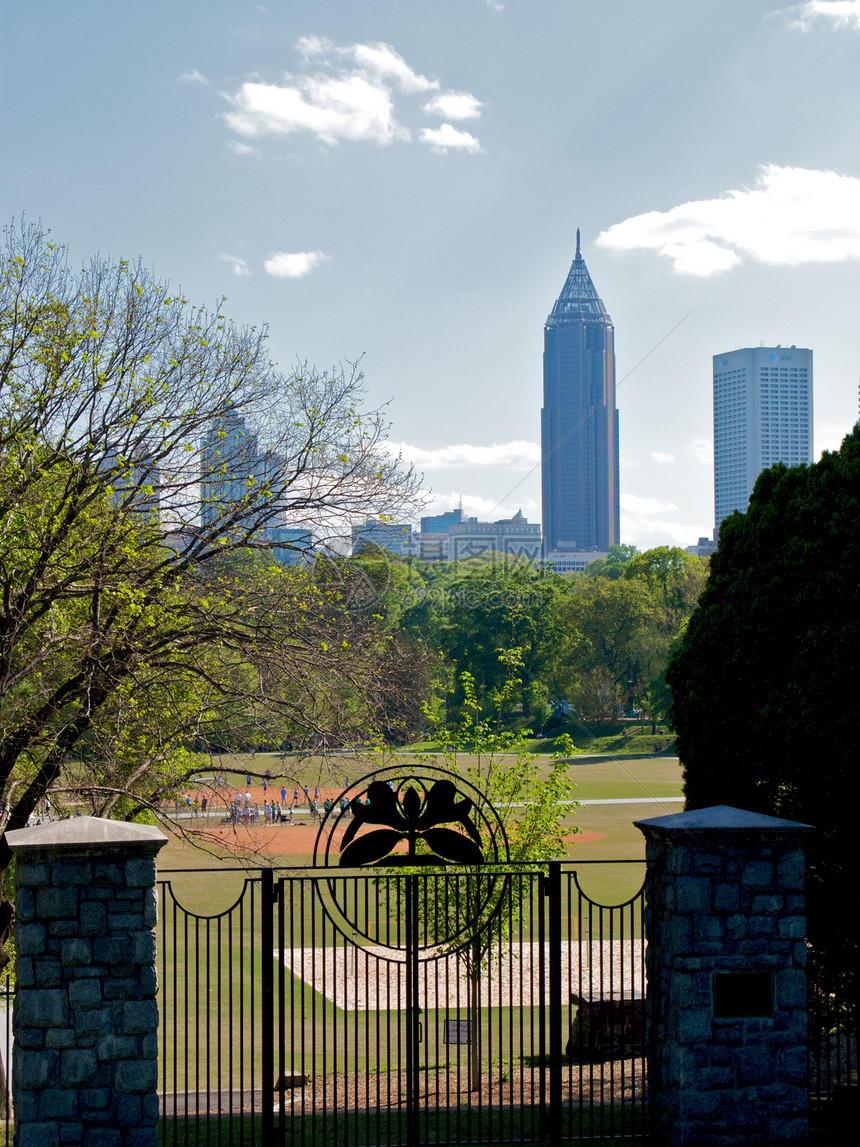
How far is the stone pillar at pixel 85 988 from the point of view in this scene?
5.91 m

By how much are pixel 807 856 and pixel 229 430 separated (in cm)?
734

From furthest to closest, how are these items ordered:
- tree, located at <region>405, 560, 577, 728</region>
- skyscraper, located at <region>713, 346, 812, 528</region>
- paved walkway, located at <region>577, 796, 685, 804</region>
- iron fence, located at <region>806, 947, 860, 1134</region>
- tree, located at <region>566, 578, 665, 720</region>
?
skyscraper, located at <region>713, 346, 812, 528</region> < tree, located at <region>405, 560, 577, 728</region> < tree, located at <region>566, 578, 665, 720</region> < paved walkway, located at <region>577, 796, 685, 804</region> < iron fence, located at <region>806, 947, 860, 1134</region>

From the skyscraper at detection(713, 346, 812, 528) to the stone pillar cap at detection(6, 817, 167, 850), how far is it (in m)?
182

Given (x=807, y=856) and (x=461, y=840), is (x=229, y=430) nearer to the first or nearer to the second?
(x=461, y=840)

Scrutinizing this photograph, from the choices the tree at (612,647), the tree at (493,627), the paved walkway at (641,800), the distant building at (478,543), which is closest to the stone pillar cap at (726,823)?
the distant building at (478,543)

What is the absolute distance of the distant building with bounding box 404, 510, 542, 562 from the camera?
65.2 metres

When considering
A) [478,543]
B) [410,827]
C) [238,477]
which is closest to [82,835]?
[410,827]

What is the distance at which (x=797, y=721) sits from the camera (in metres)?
7.18

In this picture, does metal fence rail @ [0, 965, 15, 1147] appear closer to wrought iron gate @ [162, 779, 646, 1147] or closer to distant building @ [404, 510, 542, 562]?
wrought iron gate @ [162, 779, 646, 1147]

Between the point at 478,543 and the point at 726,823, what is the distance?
100 metres

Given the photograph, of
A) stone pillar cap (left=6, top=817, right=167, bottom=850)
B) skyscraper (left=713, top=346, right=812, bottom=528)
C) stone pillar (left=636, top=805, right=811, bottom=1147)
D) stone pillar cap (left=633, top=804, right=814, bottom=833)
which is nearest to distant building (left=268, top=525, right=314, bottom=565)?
stone pillar cap (left=6, top=817, right=167, bottom=850)

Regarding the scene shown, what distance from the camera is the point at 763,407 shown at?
184 m

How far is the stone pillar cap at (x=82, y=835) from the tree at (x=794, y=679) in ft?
14.3

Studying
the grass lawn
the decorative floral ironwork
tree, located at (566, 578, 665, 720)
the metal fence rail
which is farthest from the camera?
tree, located at (566, 578, 665, 720)
